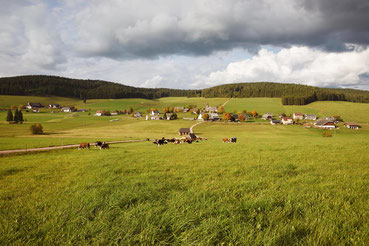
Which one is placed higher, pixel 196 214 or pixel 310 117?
pixel 196 214

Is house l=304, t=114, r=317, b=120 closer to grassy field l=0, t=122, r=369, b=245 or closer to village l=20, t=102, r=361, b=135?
village l=20, t=102, r=361, b=135

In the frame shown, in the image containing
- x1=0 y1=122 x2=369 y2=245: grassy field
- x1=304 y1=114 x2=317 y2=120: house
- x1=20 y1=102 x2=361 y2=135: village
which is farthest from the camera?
x1=304 y1=114 x2=317 y2=120: house

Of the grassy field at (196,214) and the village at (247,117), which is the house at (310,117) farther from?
the grassy field at (196,214)

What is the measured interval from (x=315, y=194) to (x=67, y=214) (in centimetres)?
615

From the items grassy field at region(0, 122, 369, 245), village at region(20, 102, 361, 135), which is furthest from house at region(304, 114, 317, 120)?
grassy field at region(0, 122, 369, 245)

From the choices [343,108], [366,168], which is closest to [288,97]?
[343,108]

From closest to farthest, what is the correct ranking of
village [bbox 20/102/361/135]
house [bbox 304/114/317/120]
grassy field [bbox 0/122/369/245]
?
1. grassy field [bbox 0/122/369/245]
2. village [bbox 20/102/361/135]
3. house [bbox 304/114/317/120]

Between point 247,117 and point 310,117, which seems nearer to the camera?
point 310,117

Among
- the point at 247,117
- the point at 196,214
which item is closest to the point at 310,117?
the point at 247,117

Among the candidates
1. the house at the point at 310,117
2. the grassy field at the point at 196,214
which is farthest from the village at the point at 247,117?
the grassy field at the point at 196,214

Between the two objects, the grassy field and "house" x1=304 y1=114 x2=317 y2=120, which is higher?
the grassy field

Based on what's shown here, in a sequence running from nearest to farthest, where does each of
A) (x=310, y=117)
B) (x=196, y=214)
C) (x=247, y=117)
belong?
(x=196, y=214) < (x=310, y=117) < (x=247, y=117)

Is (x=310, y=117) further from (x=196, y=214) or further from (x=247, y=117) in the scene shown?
(x=196, y=214)

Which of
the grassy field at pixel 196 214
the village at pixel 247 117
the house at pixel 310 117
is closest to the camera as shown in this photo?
the grassy field at pixel 196 214
